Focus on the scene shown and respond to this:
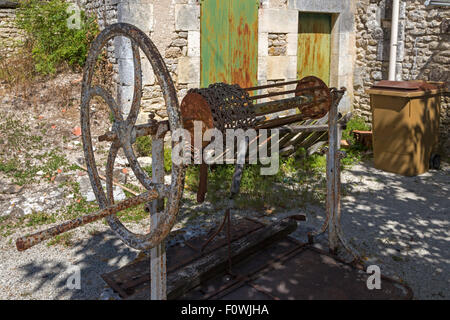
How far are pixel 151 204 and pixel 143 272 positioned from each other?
3.94 feet

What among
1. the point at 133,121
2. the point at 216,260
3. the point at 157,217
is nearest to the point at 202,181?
the point at 157,217

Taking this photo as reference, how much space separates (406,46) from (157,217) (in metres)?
7.02

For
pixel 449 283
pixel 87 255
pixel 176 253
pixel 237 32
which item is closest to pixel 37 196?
pixel 87 255

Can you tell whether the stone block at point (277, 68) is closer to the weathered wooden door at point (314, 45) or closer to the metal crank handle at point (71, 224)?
the weathered wooden door at point (314, 45)

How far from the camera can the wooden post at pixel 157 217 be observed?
2.55 m

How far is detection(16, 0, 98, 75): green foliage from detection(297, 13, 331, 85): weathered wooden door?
3.87 meters

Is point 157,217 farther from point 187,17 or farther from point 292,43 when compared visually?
point 292,43

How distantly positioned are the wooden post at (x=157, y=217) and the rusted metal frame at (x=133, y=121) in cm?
8

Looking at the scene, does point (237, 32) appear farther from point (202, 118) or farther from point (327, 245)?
point (202, 118)

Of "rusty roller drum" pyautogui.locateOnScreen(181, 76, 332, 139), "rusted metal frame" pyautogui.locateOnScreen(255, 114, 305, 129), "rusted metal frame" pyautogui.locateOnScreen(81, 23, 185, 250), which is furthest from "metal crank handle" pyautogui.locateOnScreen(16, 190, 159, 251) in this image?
"rusted metal frame" pyautogui.locateOnScreen(255, 114, 305, 129)

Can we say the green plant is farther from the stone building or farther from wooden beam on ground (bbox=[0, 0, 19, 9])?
wooden beam on ground (bbox=[0, 0, 19, 9])

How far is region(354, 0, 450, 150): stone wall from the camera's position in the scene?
7.56m

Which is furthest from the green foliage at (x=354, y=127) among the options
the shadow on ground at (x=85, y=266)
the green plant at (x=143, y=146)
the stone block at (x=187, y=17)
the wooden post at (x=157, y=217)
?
the wooden post at (x=157, y=217)
